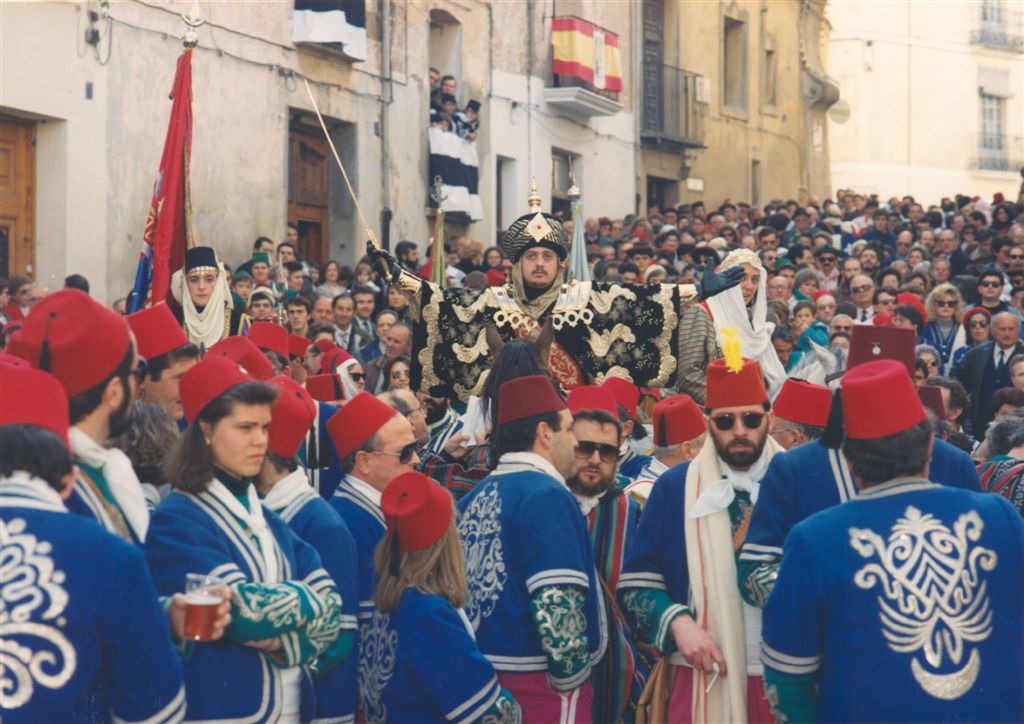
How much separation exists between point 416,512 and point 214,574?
0.72m

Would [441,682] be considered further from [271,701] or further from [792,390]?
[792,390]

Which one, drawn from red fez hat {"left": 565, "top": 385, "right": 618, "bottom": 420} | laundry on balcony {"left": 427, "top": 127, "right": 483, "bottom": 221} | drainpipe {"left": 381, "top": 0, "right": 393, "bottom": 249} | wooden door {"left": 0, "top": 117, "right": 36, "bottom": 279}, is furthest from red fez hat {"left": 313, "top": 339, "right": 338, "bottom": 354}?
laundry on balcony {"left": 427, "top": 127, "right": 483, "bottom": 221}

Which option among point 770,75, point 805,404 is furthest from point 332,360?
point 770,75

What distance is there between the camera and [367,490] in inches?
211

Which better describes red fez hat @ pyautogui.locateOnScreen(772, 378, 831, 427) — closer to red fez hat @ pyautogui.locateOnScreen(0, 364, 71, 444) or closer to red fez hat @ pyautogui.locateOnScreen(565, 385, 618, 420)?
red fez hat @ pyautogui.locateOnScreen(565, 385, 618, 420)

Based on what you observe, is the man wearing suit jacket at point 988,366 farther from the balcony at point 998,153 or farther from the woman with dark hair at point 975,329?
the balcony at point 998,153

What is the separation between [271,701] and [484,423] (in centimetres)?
290

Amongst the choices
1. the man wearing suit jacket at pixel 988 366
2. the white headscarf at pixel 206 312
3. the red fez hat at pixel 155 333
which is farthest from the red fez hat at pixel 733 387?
the man wearing suit jacket at pixel 988 366

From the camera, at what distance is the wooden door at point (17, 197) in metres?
14.9

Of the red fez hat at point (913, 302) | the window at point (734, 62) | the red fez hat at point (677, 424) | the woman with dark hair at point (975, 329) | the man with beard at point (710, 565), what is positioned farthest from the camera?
the window at point (734, 62)

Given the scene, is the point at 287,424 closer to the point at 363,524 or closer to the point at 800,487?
the point at 363,524

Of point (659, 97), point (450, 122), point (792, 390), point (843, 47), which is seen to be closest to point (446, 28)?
point (450, 122)

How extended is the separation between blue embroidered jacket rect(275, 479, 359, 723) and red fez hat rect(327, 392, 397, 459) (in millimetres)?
479

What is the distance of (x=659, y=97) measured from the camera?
29.9 m
